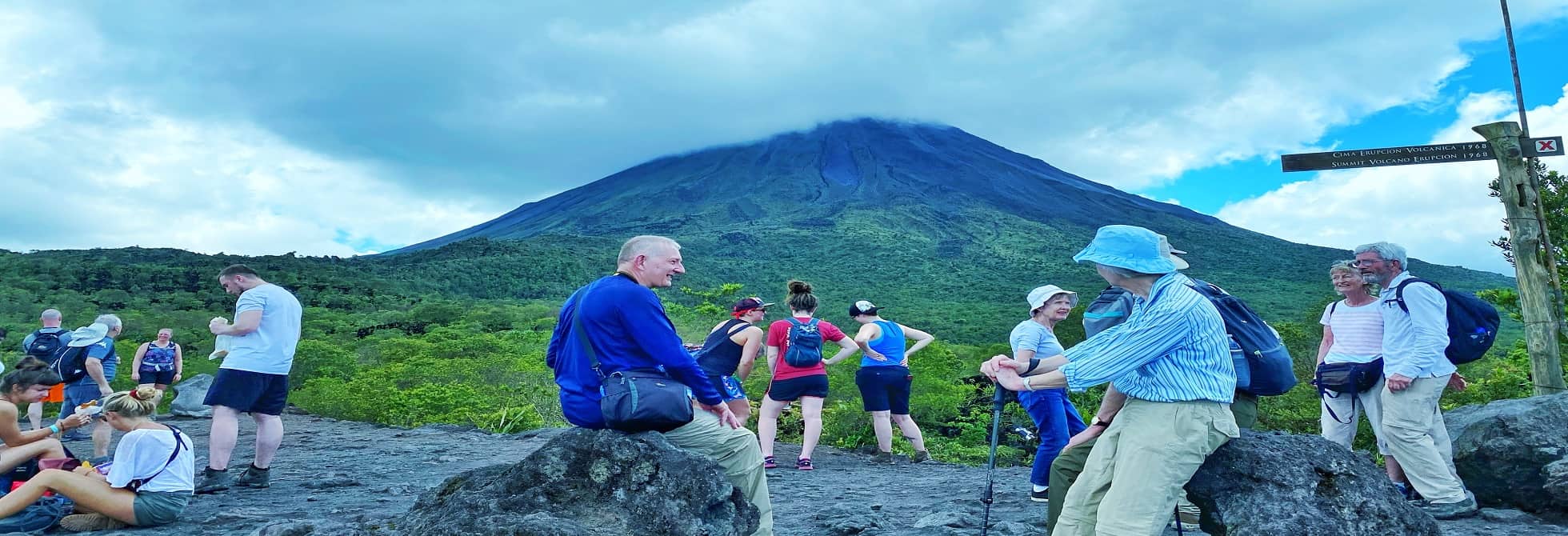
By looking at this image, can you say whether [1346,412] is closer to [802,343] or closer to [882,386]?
[882,386]

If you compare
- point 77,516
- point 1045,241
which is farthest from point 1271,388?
point 1045,241

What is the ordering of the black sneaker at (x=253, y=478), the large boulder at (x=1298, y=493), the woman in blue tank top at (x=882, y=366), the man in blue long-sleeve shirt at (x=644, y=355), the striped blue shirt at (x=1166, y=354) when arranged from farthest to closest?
1. the woman in blue tank top at (x=882, y=366)
2. the black sneaker at (x=253, y=478)
3. the man in blue long-sleeve shirt at (x=644, y=355)
4. the large boulder at (x=1298, y=493)
5. the striped blue shirt at (x=1166, y=354)

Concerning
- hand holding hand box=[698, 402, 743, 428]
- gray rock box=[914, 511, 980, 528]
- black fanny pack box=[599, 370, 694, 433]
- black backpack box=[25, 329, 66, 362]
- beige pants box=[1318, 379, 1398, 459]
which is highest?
black backpack box=[25, 329, 66, 362]

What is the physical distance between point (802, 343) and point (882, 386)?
Answer: 0.91 m

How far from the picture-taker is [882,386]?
742 centimetres

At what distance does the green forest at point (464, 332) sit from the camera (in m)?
11.9

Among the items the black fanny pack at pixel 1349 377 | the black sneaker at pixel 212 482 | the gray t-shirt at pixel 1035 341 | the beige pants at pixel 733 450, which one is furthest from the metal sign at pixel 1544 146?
the black sneaker at pixel 212 482

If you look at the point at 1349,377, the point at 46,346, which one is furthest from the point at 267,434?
the point at 1349,377

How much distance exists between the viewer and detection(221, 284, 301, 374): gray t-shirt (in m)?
5.41

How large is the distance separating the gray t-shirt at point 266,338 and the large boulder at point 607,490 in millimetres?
2836

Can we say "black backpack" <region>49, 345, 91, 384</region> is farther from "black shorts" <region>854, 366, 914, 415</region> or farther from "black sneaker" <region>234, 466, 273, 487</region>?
"black shorts" <region>854, 366, 914, 415</region>

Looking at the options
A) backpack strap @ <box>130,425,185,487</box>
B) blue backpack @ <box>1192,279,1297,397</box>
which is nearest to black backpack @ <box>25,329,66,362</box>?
backpack strap @ <box>130,425,185,487</box>

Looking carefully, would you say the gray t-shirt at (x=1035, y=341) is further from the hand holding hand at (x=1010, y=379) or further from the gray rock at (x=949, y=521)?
the hand holding hand at (x=1010, y=379)

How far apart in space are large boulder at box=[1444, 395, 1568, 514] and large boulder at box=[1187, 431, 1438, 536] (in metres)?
2.71
